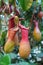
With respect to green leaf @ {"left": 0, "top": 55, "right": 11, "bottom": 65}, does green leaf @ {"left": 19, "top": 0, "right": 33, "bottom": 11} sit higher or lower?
higher

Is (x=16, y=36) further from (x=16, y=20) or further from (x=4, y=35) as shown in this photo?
(x=4, y=35)

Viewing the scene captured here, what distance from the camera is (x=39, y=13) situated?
123cm

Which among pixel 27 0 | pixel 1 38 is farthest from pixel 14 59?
pixel 27 0

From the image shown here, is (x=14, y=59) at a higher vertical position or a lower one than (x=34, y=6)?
lower

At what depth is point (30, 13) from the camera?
1.34 m

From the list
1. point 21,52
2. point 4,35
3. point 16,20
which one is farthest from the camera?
point 4,35

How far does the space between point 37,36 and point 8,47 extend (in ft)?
0.46

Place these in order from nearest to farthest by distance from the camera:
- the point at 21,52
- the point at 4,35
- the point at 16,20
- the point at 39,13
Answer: the point at 21,52 → the point at 16,20 → the point at 39,13 → the point at 4,35

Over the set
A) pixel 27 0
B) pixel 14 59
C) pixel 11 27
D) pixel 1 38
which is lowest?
pixel 14 59

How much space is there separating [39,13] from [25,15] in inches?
5.2

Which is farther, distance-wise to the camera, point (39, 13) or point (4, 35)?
point (4, 35)

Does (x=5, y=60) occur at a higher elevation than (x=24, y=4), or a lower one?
lower

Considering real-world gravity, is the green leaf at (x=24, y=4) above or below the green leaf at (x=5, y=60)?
above

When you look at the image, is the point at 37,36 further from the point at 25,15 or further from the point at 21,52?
the point at 25,15
